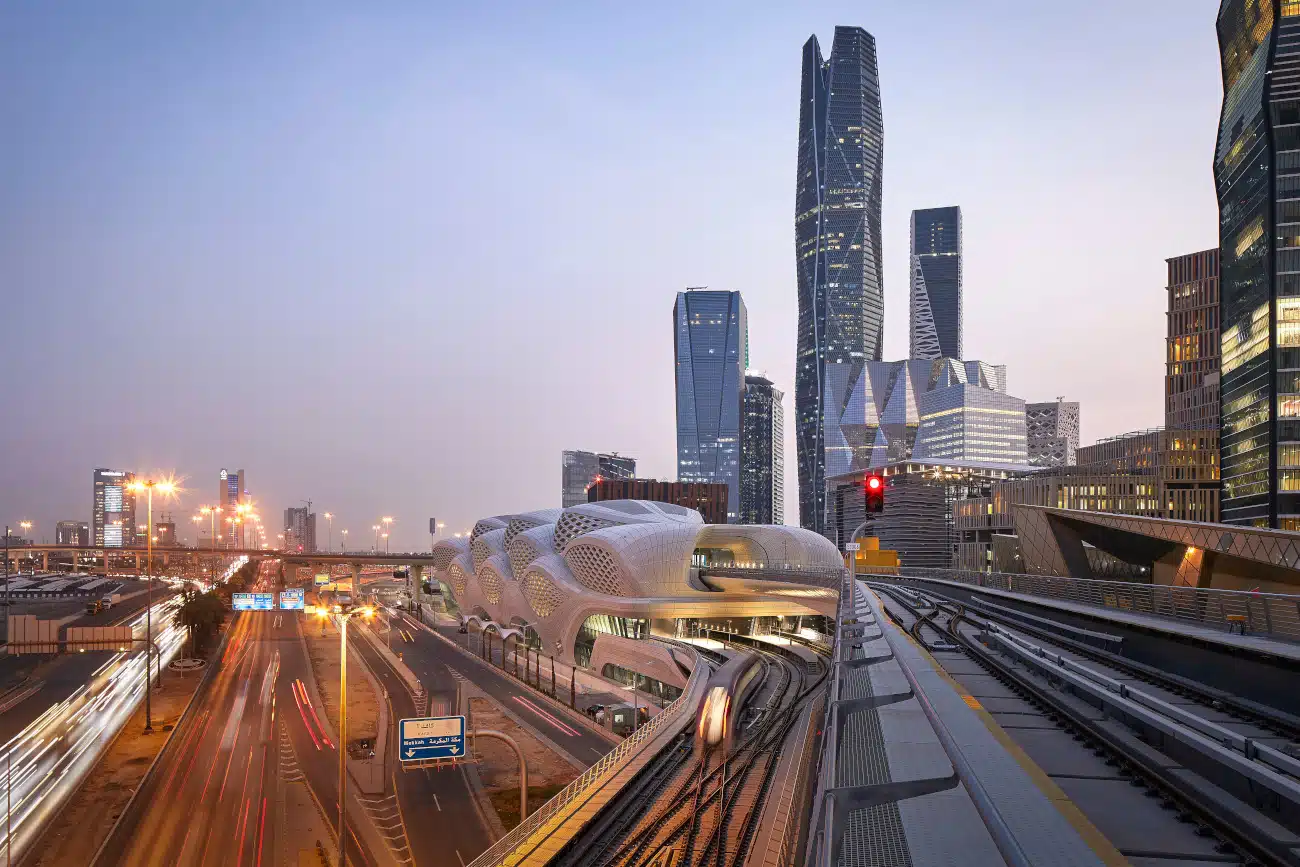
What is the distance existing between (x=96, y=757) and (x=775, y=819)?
3176 centimetres

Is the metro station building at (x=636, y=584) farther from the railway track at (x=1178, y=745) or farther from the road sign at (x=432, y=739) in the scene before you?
the railway track at (x=1178, y=745)

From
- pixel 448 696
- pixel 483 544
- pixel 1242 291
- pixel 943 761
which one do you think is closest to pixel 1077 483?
pixel 1242 291

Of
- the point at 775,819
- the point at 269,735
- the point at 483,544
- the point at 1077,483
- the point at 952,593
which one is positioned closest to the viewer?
the point at 775,819

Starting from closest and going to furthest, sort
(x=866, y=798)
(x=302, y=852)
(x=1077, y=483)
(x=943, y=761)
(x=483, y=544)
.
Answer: (x=866, y=798)
(x=943, y=761)
(x=302, y=852)
(x=1077, y=483)
(x=483, y=544)

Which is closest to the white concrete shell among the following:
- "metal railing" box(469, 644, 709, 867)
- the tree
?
"metal railing" box(469, 644, 709, 867)

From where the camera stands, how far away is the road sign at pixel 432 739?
26234mm

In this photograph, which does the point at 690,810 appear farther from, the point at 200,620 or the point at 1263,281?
the point at 1263,281

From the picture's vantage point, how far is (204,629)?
→ 6800 centimetres

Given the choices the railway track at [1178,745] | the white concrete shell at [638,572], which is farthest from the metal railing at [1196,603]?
the white concrete shell at [638,572]

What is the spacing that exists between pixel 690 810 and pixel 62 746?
104 feet

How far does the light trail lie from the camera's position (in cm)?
2814

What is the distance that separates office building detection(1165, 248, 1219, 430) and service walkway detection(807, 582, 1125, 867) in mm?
133381

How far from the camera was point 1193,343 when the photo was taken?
4865 inches

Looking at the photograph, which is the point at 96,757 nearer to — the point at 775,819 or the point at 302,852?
the point at 302,852
